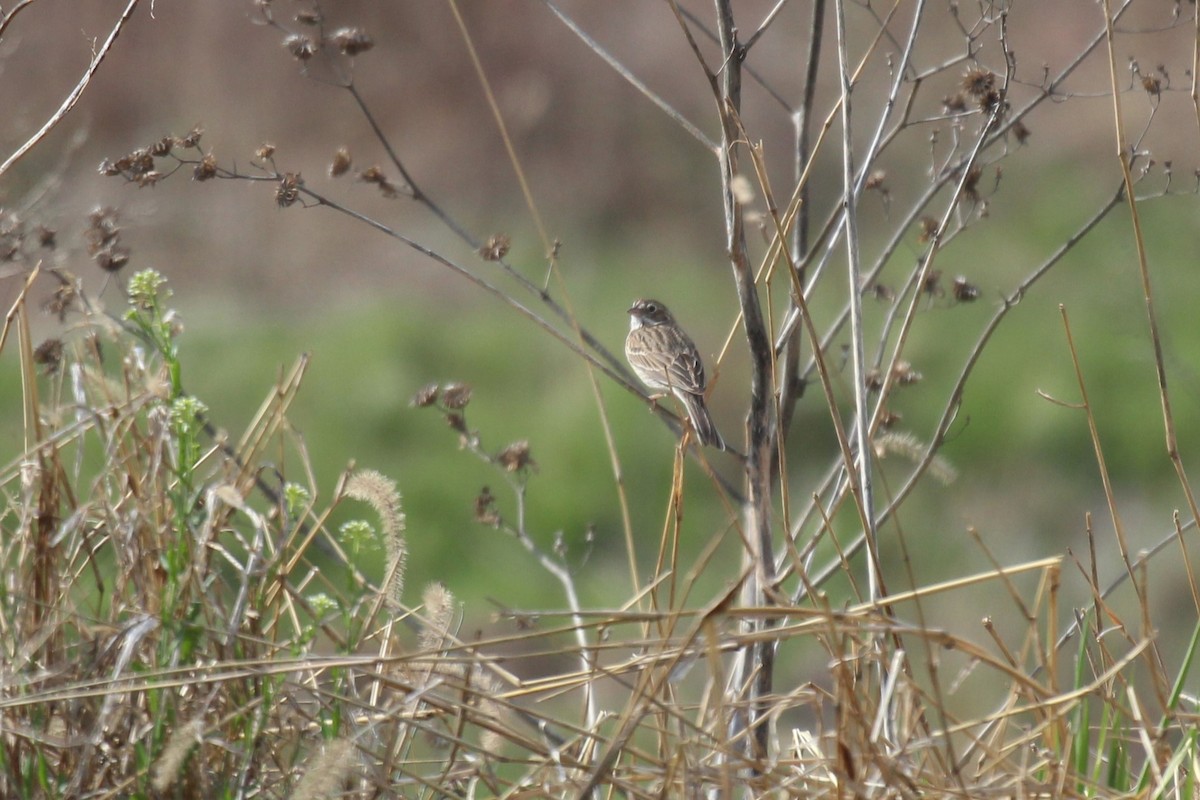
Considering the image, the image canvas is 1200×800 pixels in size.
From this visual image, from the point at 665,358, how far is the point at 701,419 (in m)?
0.94

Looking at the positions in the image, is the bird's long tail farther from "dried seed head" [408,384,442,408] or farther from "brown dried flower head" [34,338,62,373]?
"brown dried flower head" [34,338,62,373]

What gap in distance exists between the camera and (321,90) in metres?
13.3

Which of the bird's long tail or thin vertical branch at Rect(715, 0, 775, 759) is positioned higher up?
the bird's long tail

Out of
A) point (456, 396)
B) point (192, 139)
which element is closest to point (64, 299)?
point (192, 139)

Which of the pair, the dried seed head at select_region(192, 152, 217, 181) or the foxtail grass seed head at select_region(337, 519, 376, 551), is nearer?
the foxtail grass seed head at select_region(337, 519, 376, 551)

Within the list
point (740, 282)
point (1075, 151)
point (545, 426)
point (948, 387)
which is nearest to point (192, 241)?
point (545, 426)

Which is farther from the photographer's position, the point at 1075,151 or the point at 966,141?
the point at 1075,151

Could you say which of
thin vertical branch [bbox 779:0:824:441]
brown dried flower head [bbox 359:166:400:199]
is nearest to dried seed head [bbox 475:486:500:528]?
brown dried flower head [bbox 359:166:400:199]

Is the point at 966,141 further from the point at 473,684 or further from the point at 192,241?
the point at 192,241

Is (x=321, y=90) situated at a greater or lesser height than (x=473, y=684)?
greater

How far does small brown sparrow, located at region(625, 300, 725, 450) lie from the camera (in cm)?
619

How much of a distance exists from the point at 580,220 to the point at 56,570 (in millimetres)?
10452

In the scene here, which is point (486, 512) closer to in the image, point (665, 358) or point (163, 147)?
point (163, 147)

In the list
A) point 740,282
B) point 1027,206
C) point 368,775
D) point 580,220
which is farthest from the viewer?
point 580,220
